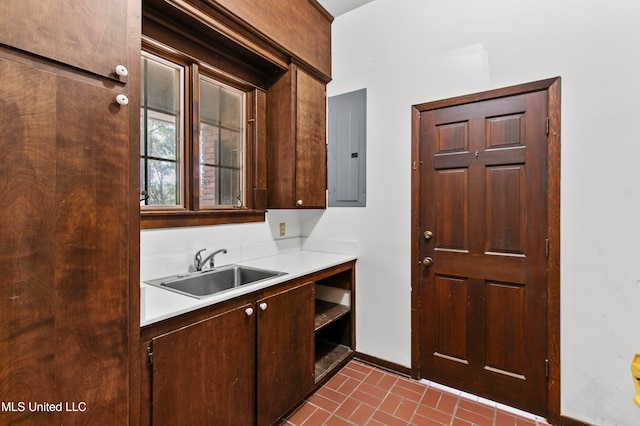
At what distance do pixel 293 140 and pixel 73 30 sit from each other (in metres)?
1.46

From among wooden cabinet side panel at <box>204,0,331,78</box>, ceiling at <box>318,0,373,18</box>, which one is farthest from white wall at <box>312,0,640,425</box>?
wooden cabinet side panel at <box>204,0,331,78</box>

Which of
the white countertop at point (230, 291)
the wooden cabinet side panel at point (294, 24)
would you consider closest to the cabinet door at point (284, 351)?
the white countertop at point (230, 291)

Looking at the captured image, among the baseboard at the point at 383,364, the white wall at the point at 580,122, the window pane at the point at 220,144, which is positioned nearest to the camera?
the white wall at the point at 580,122

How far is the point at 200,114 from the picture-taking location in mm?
2033

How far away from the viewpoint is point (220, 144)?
2.18 m

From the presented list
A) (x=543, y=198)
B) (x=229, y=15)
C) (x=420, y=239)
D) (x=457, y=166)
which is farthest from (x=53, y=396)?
(x=543, y=198)

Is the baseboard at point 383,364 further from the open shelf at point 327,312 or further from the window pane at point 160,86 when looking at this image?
the window pane at point 160,86

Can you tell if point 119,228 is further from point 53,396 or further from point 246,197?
point 246,197

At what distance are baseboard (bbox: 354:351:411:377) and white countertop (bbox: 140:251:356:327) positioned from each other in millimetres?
841

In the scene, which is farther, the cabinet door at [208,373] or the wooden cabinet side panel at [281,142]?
the wooden cabinet side panel at [281,142]

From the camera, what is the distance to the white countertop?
4.04 feet

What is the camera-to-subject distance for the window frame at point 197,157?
5.86 feet

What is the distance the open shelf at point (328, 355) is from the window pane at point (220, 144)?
1.42m

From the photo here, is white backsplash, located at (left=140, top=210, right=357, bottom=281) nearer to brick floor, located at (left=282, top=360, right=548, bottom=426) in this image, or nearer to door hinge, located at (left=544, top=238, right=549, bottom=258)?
brick floor, located at (left=282, top=360, right=548, bottom=426)
